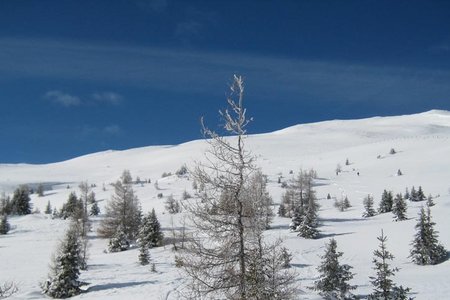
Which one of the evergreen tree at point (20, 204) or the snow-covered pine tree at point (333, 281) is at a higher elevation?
the evergreen tree at point (20, 204)

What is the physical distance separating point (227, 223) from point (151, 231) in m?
41.2

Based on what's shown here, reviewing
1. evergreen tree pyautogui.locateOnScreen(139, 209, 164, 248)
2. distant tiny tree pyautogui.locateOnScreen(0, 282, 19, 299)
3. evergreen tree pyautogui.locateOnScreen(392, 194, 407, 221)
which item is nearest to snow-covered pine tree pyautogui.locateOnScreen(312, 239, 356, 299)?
distant tiny tree pyautogui.locateOnScreen(0, 282, 19, 299)

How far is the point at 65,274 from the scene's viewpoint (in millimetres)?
33312

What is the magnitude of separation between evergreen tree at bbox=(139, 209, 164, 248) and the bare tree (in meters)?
39.3

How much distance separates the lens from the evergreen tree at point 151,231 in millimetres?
51469

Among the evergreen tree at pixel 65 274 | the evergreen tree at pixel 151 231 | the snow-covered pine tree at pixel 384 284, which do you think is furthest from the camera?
the evergreen tree at pixel 151 231

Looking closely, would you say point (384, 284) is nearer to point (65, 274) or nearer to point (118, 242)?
point (65, 274)

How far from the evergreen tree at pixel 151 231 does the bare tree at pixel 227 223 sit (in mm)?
39330

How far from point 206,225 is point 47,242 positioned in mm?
48793

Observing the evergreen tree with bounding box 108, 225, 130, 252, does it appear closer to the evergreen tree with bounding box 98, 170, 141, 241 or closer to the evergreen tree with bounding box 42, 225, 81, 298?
the evergreen tree with bounding box 98, 170, 141, 241

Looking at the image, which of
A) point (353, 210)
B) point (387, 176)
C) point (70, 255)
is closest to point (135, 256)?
point (70, 255)

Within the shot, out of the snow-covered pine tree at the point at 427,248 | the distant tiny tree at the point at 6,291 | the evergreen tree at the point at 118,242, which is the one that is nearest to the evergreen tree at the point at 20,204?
the evergreen tree at the point at 118,242

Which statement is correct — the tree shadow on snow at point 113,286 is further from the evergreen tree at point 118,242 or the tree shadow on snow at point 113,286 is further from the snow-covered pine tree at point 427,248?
the snow-covered pine tree at point 427,248

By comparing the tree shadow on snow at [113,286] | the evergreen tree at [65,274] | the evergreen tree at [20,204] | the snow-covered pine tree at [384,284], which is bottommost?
the tree shadow on snow at [113,286]
